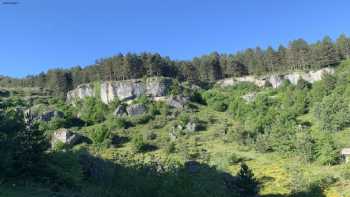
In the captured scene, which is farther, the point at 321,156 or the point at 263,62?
the point at 263,62

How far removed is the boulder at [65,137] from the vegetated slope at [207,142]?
90 cm

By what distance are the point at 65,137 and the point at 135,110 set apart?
24720 millimetres

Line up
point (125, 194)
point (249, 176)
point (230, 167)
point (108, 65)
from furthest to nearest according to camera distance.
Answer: point (108, 65)
point (230, 167)
point (249, 176)
point (125, 194)

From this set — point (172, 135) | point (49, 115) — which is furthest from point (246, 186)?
point (49, 115)

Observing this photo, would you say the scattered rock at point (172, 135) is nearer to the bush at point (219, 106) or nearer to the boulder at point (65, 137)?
the boulder at point (65, 137)

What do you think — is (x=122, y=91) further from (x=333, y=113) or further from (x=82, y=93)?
(x=333, y=113)

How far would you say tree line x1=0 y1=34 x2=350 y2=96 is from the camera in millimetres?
124500

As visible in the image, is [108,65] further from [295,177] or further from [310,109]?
[295,177]

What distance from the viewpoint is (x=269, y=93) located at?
359 ft

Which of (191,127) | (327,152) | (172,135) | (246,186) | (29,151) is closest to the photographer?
(29,151)

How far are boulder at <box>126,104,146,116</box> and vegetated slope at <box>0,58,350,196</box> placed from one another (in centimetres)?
87

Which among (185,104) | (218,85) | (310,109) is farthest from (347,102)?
(218,85)

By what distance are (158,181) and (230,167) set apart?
48.9 m

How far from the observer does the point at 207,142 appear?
8100 centimetres
